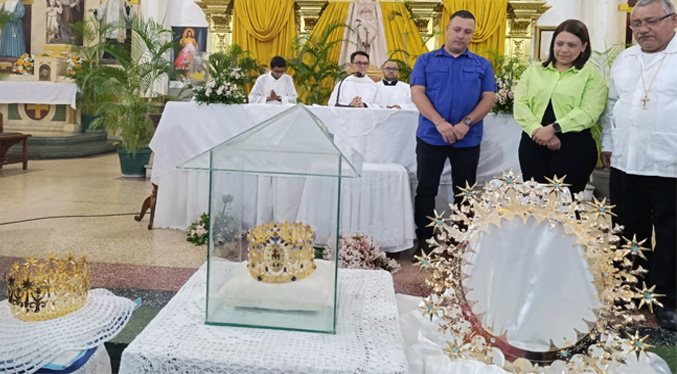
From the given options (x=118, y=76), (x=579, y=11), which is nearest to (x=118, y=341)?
(x=118, y=76)

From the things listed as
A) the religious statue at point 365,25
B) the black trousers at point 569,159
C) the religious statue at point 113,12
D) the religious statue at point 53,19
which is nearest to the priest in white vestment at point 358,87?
the black trousers at point 569,159

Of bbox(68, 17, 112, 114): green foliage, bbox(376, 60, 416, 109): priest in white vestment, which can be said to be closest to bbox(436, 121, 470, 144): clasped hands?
bbox(376, 60, 416, 109): priest in white vestment

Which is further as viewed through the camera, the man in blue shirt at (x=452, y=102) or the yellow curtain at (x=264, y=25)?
the yellow curtain at (x=264, y=25)

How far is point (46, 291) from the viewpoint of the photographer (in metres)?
1.82

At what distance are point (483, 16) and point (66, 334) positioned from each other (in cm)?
1028

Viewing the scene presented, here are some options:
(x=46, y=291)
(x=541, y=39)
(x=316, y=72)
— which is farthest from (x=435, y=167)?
(x=541, y=39)

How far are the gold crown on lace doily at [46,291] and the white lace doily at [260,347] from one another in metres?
0.29

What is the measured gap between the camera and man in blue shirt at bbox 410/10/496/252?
12.9 ft

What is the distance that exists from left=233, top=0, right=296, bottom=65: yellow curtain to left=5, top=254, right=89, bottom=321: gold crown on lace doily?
9626 millimetres

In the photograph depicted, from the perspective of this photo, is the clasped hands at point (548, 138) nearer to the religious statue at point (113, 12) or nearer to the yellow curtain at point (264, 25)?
the yellow curtain at point (264, 25)

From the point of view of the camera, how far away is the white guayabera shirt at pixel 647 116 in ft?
9.35

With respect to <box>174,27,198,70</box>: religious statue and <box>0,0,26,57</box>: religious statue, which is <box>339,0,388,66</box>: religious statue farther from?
<box>0,0,26,57</box>: religious statue

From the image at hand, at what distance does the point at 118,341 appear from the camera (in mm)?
2287

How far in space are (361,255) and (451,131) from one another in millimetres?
968
